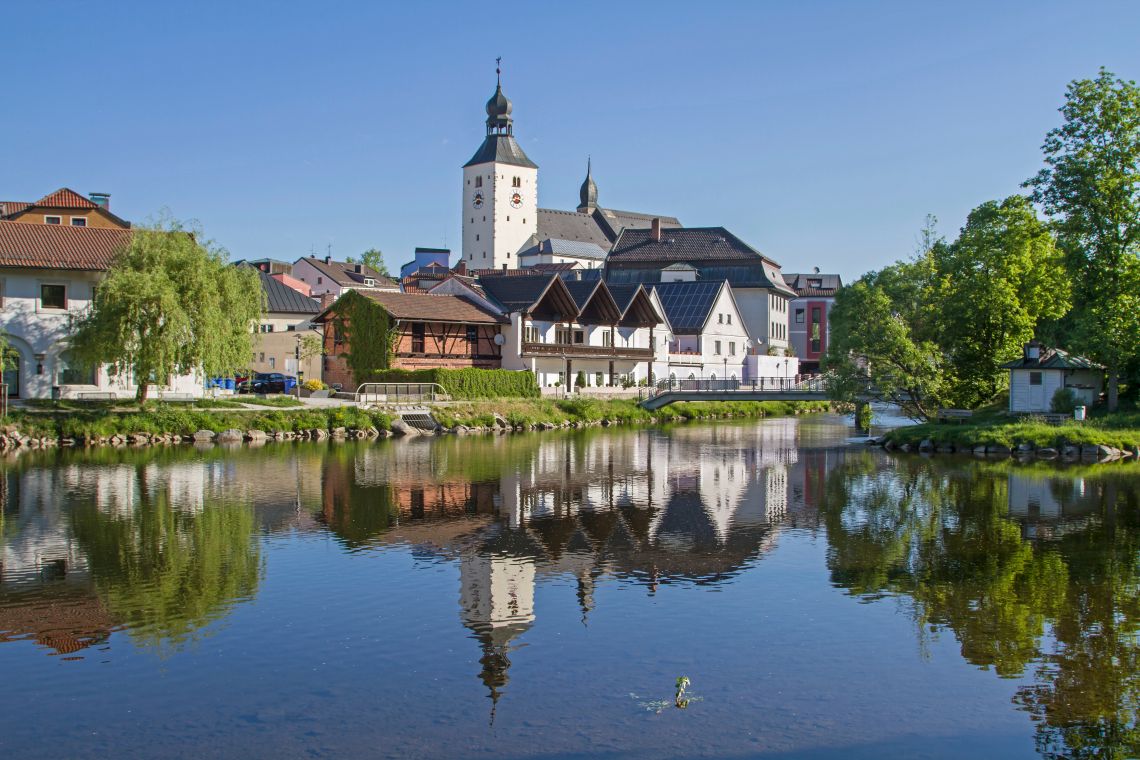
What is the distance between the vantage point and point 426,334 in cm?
6431

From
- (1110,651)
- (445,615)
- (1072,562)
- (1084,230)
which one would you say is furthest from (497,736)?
(1084,230)

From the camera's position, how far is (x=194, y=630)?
14938 mm

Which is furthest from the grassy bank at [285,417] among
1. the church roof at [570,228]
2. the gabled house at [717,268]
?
the church roof at [570,228]

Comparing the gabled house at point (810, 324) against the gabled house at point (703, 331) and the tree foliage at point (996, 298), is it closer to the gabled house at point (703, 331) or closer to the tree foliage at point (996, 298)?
the gabled house at point (703, 331)

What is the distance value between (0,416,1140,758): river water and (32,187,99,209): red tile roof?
4049 cm

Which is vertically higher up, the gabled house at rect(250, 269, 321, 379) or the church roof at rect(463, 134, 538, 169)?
the church roof at rect(463, 134, 538, 169)

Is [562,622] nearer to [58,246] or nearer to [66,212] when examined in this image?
[58,246]

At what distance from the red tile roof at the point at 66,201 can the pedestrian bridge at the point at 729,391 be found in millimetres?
36583

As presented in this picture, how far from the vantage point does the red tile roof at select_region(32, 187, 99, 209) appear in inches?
2532

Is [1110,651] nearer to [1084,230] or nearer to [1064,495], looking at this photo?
[1064,495]

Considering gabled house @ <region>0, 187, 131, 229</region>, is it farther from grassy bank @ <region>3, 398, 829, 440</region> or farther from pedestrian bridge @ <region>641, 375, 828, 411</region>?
pedestrian bridge @ <region>641, 375, 828, 411</region>

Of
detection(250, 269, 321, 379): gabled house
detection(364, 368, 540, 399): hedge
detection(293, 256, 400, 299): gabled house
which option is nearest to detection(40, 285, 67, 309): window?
detection(364, 368, 540, 399): hedge

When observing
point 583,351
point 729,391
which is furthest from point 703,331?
point 729,391

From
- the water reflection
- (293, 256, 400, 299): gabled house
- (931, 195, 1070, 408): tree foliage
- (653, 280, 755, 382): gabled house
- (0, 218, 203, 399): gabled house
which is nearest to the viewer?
the water reflection
